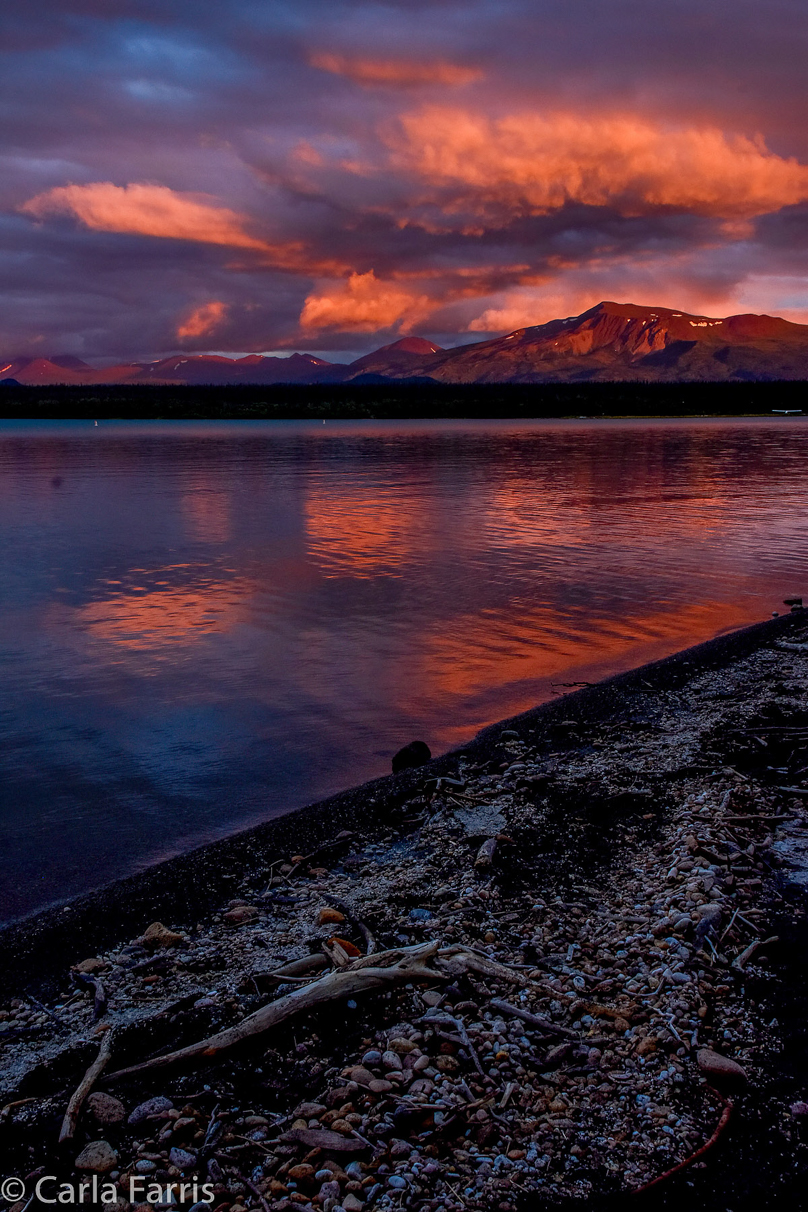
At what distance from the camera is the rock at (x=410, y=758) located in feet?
29.6

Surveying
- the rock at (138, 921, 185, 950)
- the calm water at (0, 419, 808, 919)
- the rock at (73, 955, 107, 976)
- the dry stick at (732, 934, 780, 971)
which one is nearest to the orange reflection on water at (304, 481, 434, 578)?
the calm water at (0, 419, 808, 919)

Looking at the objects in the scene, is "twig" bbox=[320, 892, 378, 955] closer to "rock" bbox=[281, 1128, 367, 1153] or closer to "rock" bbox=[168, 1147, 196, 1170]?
"rock" bbox=[281, 1128, 367, 1153]

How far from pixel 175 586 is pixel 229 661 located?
7.41 meters

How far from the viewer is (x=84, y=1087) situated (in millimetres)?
4141

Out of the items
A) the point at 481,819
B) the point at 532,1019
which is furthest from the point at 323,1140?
the point at 481,819

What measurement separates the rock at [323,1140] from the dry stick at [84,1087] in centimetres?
103

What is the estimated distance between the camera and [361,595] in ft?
62.3

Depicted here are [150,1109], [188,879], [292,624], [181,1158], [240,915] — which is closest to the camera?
[181,1158]

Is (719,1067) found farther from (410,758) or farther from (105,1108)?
(410,758)

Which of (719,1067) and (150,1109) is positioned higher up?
(719,1067)

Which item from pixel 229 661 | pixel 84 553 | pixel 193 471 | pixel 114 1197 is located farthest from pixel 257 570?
pixel 193 471

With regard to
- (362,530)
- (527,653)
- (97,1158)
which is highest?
(362,530)

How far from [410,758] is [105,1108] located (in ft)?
17.4

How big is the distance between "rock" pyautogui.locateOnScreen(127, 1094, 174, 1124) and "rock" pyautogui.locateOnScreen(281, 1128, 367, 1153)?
0.64 meters
